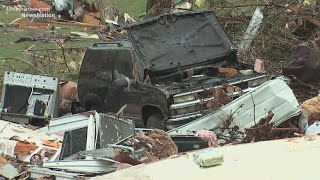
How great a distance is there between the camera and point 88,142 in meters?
7.86

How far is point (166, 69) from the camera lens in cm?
1064

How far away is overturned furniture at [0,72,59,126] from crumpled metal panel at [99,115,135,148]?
13.2ft

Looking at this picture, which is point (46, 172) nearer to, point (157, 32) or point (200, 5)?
point (157, 32)

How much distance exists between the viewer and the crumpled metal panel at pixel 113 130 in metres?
7.97

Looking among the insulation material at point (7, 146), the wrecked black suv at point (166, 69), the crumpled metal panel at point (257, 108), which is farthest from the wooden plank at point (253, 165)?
the wrecked black suv at point (166, 69)

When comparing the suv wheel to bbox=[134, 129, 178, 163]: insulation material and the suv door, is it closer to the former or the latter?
the suv door

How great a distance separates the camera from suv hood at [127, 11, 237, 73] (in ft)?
35.6

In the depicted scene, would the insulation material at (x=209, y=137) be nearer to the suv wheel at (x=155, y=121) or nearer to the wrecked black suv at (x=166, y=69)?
the wrecked black suv at (x=166, y=69)

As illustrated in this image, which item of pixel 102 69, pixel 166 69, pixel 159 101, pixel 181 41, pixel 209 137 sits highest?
pixel 181 41

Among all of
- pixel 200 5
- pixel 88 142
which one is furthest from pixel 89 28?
pixel 88 142

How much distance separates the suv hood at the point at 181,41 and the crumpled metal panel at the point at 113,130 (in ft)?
7.82

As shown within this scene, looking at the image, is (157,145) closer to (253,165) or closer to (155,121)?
(253,165)

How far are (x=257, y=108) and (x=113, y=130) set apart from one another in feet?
7.73

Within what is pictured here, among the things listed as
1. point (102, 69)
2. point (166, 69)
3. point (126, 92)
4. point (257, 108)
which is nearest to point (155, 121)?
point (166, 69)
